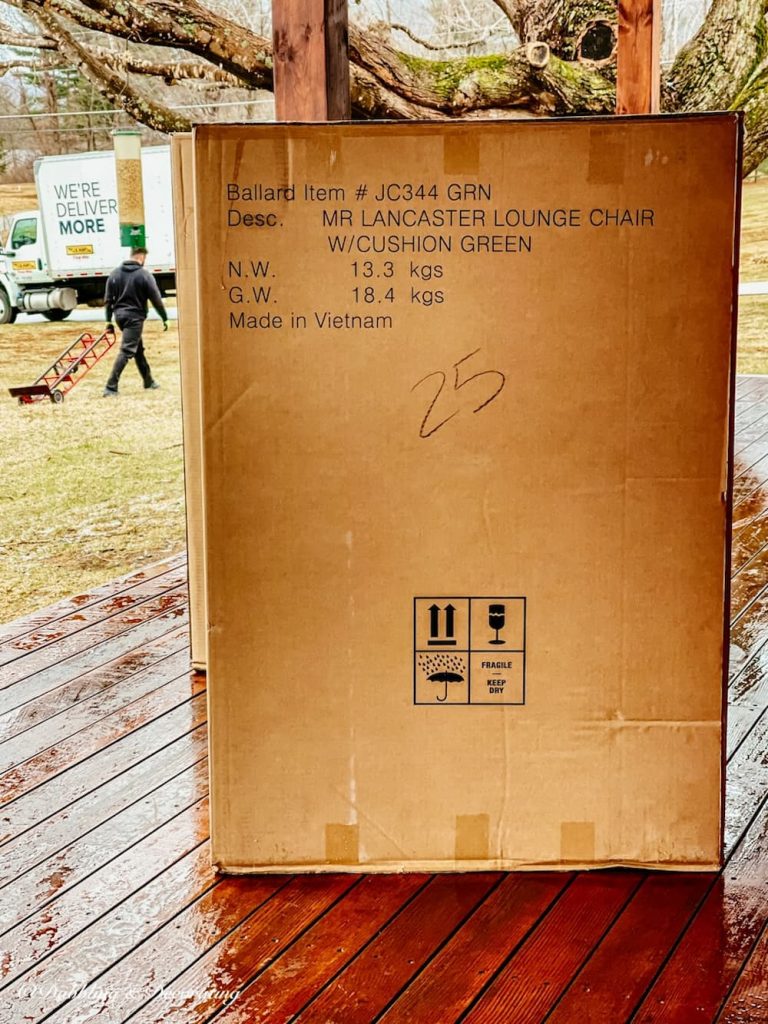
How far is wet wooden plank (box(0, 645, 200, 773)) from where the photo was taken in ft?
7.35

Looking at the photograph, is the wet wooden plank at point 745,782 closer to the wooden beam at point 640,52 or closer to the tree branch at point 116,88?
the wooden beam at point 640,52

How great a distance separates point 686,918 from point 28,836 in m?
1.07

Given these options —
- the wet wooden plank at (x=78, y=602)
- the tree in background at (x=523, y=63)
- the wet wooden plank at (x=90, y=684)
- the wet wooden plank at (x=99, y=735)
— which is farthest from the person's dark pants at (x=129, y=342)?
the wet wooden plank at (x=99, y=735)

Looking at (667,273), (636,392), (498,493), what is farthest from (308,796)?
(667,273)

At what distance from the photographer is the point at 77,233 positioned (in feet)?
43.6

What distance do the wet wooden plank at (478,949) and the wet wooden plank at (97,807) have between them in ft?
1.89

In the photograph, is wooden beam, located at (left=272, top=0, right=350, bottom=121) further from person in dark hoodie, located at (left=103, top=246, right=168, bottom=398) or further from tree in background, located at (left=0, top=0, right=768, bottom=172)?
person in dark hoodie, located at (left=103, top=246, right=168, bottom=398)

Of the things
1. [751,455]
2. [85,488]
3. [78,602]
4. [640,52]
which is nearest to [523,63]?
[751,455]

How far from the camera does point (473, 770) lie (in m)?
1.66

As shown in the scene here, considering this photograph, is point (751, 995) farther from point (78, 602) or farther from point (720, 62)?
point (720, 62)

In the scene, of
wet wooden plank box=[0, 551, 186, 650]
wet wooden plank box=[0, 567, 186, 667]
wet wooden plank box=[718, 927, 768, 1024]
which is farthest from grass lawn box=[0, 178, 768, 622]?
wet wooden plank box=[718, 927, 768, 1024]

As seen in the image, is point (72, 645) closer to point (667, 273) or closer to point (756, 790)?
point (756, 790)

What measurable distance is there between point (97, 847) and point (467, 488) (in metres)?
0.87

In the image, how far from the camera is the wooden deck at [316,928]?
4.69ft
